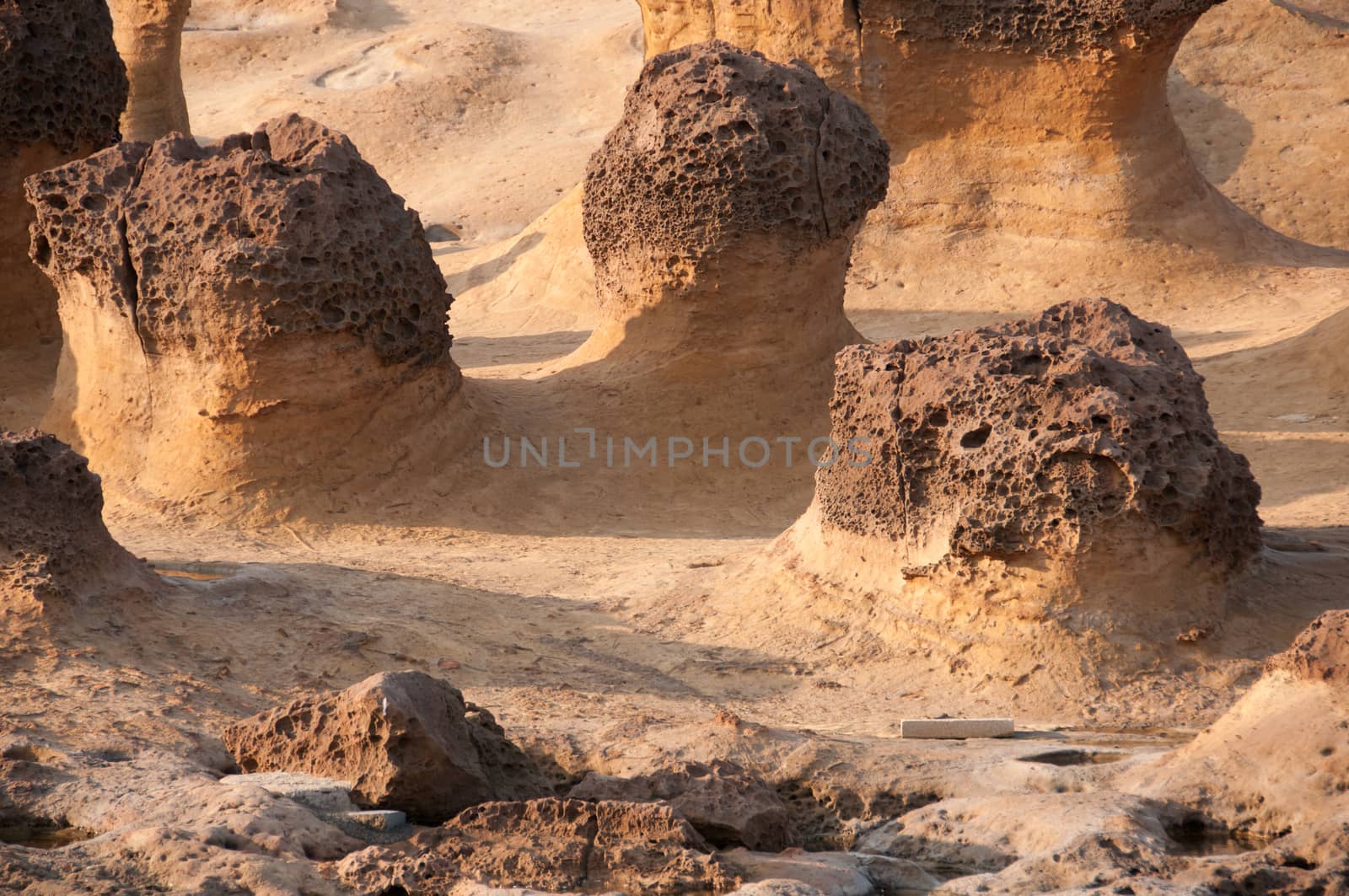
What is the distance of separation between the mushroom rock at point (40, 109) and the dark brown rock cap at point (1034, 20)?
5236mm

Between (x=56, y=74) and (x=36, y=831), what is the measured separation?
7092mm

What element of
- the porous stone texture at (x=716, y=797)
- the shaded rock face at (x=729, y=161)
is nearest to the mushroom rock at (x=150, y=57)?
the shaded rock face at (x=729, y=161)

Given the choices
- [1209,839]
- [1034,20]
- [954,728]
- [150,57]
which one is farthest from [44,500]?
[150,57]

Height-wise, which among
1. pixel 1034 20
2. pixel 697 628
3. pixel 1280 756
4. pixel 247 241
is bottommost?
pixel 697 628

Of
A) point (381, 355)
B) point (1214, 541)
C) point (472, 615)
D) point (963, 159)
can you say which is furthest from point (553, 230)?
point (1214, 541)

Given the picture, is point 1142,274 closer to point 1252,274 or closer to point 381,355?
point 1252,274

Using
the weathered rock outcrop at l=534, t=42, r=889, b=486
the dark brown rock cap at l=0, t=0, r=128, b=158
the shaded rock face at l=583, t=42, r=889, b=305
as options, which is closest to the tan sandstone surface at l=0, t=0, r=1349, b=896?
the weathered rock outcrop at l=534, t=42, r=889, b=486

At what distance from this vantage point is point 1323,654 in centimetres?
524

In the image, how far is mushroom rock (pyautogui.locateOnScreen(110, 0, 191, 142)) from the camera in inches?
644

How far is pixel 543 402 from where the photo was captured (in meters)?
10.6

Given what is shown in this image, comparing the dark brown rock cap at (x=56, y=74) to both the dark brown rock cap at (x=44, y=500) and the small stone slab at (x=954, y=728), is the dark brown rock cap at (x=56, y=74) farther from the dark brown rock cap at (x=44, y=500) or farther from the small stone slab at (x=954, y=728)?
the small stone slab at (x=954, y=728)

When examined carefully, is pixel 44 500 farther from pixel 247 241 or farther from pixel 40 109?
pixel 40 109

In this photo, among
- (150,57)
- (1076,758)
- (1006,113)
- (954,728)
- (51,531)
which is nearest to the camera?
(1076,758)

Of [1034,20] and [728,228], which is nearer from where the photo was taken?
[728,228]
